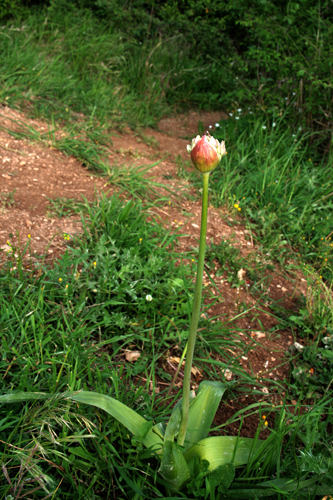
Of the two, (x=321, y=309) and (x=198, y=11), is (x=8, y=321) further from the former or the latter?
(x=198, y=11)

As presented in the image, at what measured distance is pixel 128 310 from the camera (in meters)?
1.92

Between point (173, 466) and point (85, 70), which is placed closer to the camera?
point (173, 466)

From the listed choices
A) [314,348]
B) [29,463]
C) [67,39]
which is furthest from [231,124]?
[29,463]

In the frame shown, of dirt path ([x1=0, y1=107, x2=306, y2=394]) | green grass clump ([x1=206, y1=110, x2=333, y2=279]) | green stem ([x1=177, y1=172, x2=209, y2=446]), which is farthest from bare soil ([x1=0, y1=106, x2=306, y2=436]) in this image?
green stem ([x1=177, y1=172, x2=209, y2=446])

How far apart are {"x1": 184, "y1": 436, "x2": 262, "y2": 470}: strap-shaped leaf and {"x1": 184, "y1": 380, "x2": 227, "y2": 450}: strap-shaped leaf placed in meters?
0.05

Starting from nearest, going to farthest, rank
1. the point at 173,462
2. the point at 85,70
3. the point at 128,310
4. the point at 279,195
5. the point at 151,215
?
the point at 173,462, the point at 128,310, the point at 151,215, the point at 279,195, the point at 85,70

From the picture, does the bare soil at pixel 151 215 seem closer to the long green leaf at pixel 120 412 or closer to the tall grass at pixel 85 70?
the tall grass at pixel 85 70

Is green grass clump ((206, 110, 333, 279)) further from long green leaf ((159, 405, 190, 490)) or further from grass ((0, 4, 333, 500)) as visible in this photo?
long green leaf ((159, 405, 190, 490))

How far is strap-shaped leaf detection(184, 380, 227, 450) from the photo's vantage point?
4.48ft

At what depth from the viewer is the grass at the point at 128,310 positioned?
129cm

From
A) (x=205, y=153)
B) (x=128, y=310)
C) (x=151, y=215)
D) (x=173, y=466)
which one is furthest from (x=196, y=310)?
(x=151, y=215)

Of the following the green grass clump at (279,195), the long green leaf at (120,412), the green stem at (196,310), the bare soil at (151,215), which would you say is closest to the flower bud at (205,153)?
the green stem at (196,310)

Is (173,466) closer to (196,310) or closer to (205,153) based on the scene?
(196,310)

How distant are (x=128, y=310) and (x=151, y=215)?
0.87 metres
